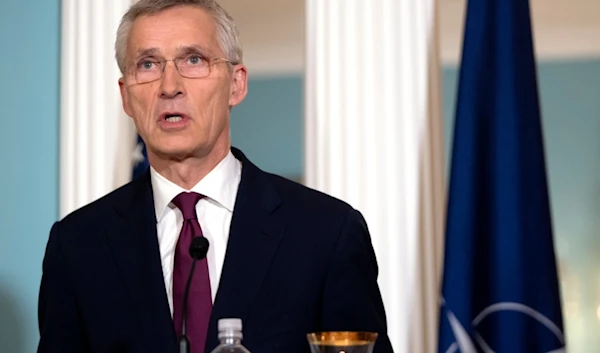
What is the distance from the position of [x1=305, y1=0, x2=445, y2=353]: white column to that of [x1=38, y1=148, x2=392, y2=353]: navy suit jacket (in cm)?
113

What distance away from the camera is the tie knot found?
2297 mm

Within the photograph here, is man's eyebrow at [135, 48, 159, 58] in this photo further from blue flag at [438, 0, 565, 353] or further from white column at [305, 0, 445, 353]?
white column at [305, 0, 445, 353]

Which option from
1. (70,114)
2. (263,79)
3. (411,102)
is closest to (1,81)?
(70,114)

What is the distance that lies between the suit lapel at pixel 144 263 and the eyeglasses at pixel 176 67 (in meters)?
0.26

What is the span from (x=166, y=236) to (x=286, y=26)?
534 centimetres

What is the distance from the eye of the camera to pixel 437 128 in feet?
A: 11.9

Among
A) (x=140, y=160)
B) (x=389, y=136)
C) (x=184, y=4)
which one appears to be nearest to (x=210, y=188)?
(x=184, y=4)

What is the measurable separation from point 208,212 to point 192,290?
248mm

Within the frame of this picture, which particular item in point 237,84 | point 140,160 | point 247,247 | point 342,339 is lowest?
point 342,339

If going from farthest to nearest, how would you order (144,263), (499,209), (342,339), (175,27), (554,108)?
1. (554,108)
2. (499,209)
3. (175,27)
4. (144,263)
5. (342,339)

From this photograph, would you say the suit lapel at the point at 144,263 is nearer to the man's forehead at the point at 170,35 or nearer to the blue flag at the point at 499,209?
the man's forehead at the point at 170,35

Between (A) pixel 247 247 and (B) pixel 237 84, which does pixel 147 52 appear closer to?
(B) pixel 237 84

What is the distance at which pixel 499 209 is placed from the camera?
3.10 m

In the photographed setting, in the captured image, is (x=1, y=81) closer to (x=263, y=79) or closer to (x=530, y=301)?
(x=530, y=301)
